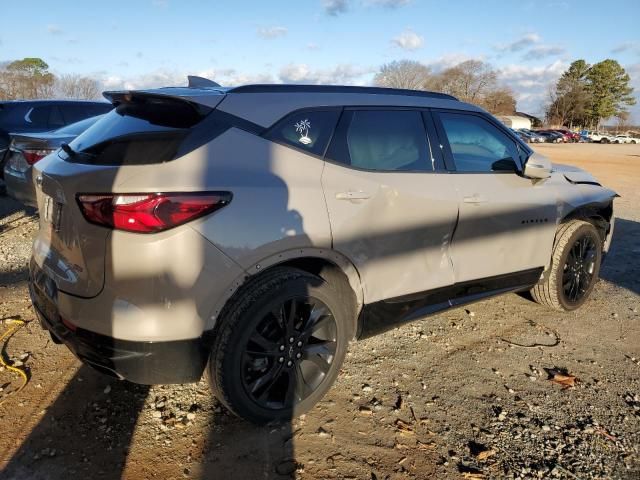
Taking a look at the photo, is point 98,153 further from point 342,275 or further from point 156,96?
point 342,275

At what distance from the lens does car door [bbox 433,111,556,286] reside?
3.44 metres

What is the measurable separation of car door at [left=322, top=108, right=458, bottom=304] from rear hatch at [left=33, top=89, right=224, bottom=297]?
0.82 meters

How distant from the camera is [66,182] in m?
2.41

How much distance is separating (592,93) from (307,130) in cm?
10741

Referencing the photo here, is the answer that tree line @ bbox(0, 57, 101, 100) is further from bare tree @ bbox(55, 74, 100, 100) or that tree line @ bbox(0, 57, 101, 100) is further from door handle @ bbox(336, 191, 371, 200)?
door handle @ bbox(336, 191, 371, 200)

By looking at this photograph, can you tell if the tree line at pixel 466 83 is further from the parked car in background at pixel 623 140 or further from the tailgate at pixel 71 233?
the tailgate at pixel 71 233

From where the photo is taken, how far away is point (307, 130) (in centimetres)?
277

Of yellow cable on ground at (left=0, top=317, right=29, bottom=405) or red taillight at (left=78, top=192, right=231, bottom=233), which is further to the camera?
yellow cable on ground at (left=0, top=317, right=29, bottom=405)

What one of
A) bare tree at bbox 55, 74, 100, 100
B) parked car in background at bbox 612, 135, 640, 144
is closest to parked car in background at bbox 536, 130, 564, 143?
parked car in background at bbox 612, 135, 640, 144

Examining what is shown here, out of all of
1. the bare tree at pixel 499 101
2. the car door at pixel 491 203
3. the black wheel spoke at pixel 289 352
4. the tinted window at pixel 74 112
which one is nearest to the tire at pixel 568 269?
the car door at pixel 491 203

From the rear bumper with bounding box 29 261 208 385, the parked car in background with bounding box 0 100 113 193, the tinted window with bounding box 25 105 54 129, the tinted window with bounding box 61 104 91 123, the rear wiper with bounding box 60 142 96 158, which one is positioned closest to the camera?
the rear bumper with bounding box 29 261 208 385

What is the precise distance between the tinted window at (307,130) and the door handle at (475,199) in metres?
1.10

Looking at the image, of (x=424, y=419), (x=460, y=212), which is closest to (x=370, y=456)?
(x=424, y=419)

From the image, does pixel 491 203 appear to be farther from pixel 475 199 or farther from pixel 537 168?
pixel 537 168
